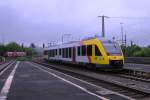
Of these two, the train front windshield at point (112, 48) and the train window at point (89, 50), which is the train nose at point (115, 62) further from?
the train window at point (89, 50)

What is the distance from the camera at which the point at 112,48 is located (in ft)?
112

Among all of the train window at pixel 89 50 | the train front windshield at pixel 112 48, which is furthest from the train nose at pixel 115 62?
the train window at pixel 89 50

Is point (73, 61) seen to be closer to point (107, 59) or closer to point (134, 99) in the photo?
point (107, 59)

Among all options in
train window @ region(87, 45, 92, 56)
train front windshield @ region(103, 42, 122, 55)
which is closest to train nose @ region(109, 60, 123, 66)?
train front windshield @ region(103, 42, 122, 55)

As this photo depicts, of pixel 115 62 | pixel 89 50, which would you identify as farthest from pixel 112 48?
pixel 89 50

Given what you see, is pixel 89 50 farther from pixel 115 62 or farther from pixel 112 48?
pixel 115 62

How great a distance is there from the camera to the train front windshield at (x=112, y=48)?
33431mm

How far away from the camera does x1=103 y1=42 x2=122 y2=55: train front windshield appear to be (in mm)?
33431

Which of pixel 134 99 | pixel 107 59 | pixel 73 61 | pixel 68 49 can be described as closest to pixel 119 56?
pixel 107 59

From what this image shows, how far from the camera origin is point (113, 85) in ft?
67.6

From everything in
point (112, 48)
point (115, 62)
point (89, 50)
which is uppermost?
point (112, 48)

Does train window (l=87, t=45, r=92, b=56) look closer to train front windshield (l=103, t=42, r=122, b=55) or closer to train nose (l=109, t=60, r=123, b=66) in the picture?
train front windshield (l=103, t=42, r=122, b=55)

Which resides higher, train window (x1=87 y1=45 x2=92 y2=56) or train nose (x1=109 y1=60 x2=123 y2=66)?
train window (x1=87 y1=45 x2=92 y2=56)

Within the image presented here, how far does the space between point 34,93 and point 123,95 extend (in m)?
3.76
